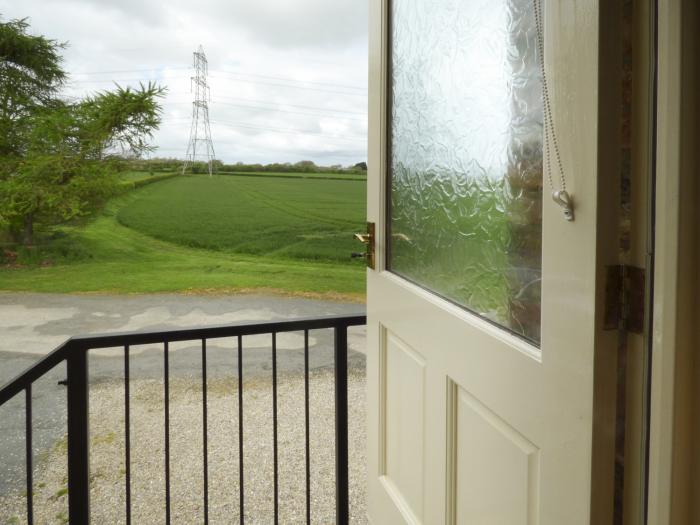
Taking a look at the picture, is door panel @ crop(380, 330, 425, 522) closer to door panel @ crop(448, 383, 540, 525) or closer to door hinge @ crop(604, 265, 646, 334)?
door panel @ crop(448, 383, 540, 525)

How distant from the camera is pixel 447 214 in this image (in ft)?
2.88

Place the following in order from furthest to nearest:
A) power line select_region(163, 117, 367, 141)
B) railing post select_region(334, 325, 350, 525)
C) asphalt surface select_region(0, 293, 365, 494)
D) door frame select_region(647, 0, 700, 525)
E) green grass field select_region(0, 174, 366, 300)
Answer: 1. power line select_region(163, 117, 367, 141)
2. green grass field select_region(0, 174, 366, 300)
3. asphalt surface select_region(0, 293, 365, 494)
4. railing post select_region(334, 325, 350, 525)
5. door frame select_region(647, 0, 700, 525)

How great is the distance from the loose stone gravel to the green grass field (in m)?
1.61

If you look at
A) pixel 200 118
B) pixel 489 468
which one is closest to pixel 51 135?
pixel 200 118

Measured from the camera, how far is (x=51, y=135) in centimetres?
506

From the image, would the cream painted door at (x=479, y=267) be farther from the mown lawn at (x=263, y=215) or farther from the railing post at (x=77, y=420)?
the mown lawn at (x=263, y=215)

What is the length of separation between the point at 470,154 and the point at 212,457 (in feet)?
8.02

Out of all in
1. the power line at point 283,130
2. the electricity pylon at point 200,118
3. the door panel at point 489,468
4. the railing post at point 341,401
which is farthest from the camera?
the power line at point 283,130

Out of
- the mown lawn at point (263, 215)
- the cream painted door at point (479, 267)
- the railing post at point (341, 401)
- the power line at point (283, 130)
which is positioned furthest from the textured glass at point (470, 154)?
the power line at point (283, 130)

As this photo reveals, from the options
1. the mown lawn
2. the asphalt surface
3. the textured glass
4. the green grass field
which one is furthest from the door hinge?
the mown lawn

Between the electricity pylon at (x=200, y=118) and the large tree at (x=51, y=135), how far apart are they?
16.4 inches

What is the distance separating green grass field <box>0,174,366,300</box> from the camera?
5.20 metres

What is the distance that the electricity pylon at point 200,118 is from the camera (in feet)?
18.1

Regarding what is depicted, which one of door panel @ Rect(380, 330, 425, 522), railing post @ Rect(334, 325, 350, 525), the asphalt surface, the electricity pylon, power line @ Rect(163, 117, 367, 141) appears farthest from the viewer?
power line @ Rect(163, 117, 367, 141)
